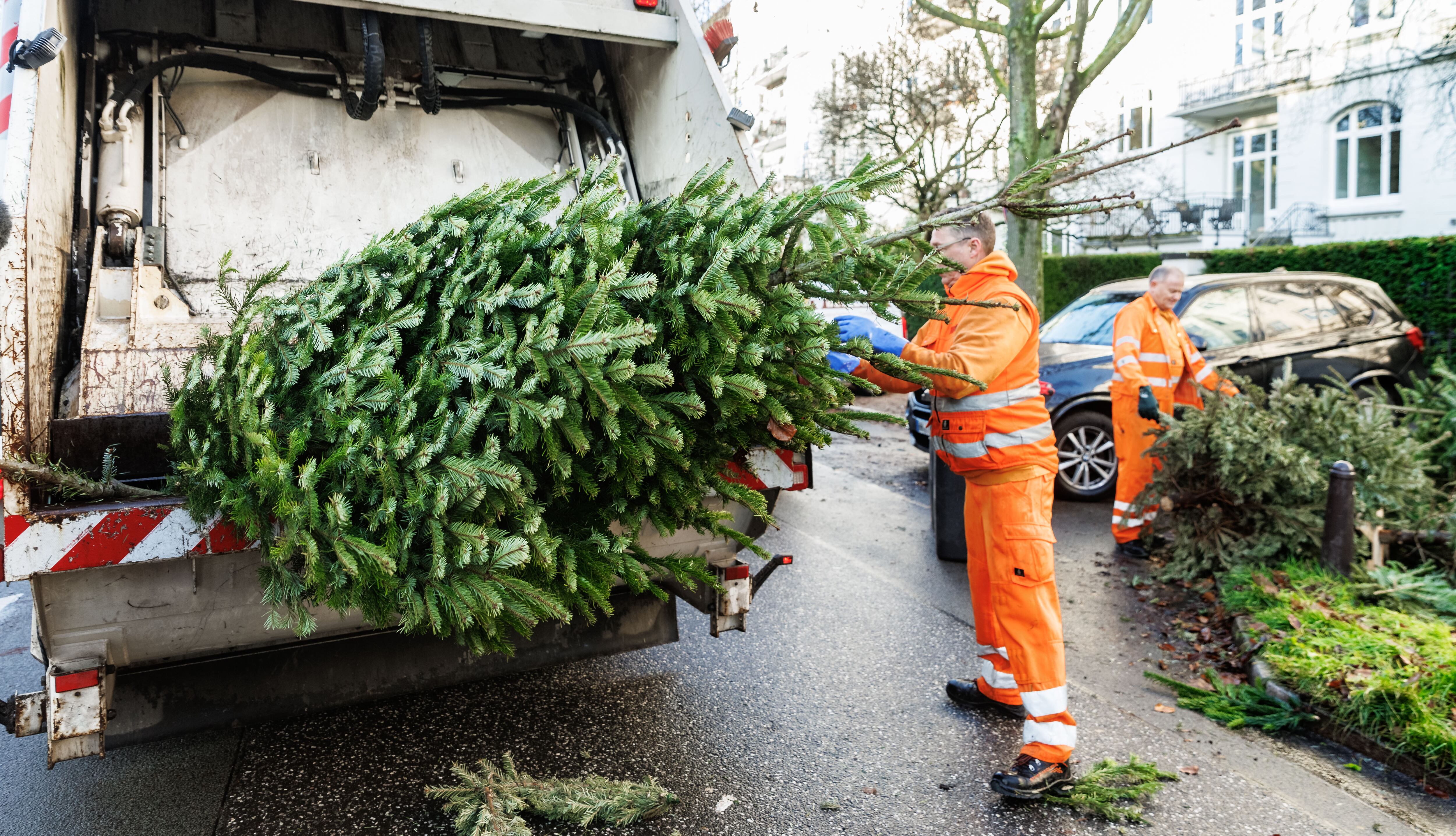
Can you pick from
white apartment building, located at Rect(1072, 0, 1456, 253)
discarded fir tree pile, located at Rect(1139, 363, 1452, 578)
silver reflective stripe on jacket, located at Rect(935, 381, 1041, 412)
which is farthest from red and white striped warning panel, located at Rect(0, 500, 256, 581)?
Answer: white apartment building, located at Rect(1072, 0, 1456, 253)

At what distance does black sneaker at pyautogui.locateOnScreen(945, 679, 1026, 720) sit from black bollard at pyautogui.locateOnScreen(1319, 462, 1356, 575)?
1.78 m

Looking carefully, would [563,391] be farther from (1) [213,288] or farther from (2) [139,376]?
(1) [213,288]

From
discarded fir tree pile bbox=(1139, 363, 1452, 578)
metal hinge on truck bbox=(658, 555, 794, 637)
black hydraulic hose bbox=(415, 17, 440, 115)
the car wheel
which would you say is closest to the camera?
metal hinge on truck bbox=(658, 555, 794, 637)

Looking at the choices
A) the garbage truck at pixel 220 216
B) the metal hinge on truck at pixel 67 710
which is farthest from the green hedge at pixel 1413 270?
the metal hinge on truck at pixel 67 710

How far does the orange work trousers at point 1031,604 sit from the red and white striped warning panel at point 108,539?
83.2 inches

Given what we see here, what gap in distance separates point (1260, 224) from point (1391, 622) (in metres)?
21.8

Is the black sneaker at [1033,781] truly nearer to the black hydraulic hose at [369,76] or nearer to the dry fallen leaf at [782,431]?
the dry fallen leaf at [782,431]

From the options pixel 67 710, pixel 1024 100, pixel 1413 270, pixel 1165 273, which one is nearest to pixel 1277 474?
pixel 1165 273

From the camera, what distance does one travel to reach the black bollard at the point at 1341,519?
427 centimetres

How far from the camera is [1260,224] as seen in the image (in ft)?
74.8

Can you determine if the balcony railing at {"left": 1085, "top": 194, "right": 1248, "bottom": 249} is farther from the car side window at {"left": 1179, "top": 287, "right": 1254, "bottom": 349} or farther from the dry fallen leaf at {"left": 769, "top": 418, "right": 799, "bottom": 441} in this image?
the dry fallen leaf at {"left": 769, "top": 418, "right": 799, "bottom": 441}

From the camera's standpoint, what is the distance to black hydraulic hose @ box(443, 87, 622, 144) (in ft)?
13.9

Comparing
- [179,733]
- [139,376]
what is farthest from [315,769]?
[139,376]

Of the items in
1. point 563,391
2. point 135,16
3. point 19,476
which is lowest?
point 19,476
